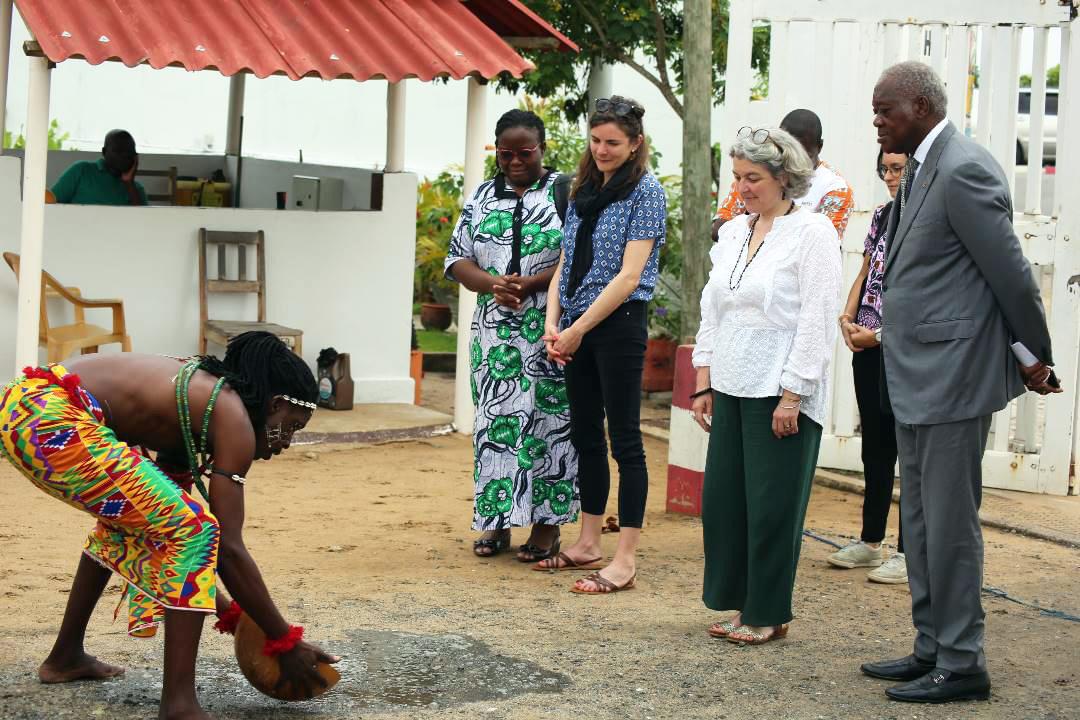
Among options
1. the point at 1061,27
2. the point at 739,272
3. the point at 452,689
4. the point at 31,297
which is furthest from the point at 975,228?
the point at 31,297

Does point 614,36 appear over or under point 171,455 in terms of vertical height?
over

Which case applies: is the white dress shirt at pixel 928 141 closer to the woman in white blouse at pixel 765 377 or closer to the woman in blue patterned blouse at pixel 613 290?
the woman in white blouse at pixel 765 377

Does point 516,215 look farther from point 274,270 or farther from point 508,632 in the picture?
point 274,270

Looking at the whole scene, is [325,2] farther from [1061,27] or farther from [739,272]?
[739,272]

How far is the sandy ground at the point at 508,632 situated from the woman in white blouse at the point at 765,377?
27 centimetres

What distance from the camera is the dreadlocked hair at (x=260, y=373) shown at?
13.7 ft

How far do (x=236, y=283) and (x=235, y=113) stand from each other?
4353 millimetres

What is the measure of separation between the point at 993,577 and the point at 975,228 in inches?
95.4

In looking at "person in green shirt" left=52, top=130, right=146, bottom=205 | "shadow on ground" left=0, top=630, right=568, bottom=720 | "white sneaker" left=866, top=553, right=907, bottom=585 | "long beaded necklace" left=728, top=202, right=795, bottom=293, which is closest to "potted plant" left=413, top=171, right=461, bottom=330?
"person in green shirt" left=52, top=130, right=146, bottom=205

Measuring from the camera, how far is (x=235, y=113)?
1366 centimetres

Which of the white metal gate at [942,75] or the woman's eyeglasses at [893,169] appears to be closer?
the woman's eyeglasses at [893,169]

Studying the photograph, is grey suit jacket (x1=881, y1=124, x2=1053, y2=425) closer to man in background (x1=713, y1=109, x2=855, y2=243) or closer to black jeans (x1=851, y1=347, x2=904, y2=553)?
man in background (x1=713, y1=109, x2=855, y2=243)

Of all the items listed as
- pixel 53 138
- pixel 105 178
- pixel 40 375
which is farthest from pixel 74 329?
pixel 53 138

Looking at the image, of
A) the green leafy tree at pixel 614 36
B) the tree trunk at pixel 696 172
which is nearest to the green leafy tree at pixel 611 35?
the green leafy tree at pixel 614 36
